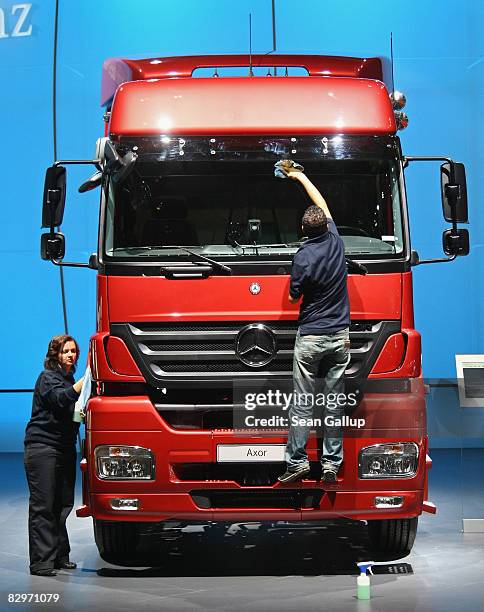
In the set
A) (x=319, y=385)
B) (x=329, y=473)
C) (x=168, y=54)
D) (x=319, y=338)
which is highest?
(x=168, y=54)

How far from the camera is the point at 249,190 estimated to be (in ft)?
24.1

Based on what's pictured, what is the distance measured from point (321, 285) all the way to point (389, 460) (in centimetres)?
112

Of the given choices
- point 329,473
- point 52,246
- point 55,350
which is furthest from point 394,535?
point 52,246

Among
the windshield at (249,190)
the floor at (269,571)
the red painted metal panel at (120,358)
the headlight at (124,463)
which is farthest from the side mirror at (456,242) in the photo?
the headlight at (124,463)

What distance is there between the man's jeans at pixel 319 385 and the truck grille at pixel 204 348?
0.12 metres

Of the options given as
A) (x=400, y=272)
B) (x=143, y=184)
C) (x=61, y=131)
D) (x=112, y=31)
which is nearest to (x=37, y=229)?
(x=61, y=131)

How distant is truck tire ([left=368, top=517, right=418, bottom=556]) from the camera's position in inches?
304

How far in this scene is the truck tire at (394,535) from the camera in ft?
25.3

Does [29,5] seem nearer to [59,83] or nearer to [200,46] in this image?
[59,83]

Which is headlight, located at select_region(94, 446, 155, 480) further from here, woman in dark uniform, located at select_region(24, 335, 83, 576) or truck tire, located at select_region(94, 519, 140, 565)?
truck tire, located at select_region(94, 519, 140, 565)

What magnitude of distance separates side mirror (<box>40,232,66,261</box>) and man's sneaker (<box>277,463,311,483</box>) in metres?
1.99

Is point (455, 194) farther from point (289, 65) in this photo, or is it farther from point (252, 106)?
point (289, 65)

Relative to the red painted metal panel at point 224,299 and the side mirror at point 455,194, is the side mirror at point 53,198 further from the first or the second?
the side mirror at point 455,194

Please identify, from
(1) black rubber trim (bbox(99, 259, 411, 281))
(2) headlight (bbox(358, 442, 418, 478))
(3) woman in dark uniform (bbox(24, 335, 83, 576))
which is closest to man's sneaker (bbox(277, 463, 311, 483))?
(2) headlight (bbox(358, 442, 418, 478))
